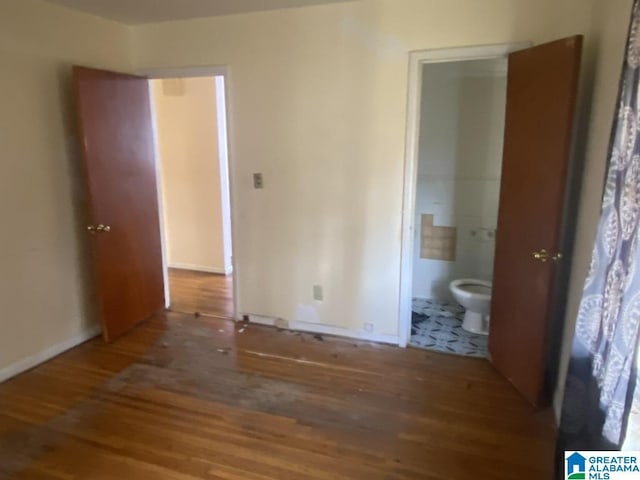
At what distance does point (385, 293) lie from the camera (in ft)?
10.9

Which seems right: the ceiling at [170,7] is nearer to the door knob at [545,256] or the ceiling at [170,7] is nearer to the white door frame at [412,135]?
the white door frame at [412,135]

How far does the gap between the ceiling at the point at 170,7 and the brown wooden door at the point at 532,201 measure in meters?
1.42

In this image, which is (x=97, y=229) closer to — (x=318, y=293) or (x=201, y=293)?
(x=201, y=293)

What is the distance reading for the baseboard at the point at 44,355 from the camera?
9.47 feet

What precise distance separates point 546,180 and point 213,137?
141 inches

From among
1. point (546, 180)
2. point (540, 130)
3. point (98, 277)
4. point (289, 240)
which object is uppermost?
point (540, 130)

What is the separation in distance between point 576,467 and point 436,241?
278cm

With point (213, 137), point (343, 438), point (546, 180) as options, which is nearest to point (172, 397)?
point (343, 438)

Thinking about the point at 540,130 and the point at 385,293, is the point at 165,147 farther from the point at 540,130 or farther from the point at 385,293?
the point at 540,130

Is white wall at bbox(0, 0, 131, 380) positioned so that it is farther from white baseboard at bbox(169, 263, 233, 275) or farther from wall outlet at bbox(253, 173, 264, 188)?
white baseboard at bbox(169, 263, 233, 275)

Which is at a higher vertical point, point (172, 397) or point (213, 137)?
point (213, 137)

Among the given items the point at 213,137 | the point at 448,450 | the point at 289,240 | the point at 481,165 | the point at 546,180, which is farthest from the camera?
the point at 213,137

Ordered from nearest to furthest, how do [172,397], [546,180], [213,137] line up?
[546,180]
[172,397]
[213,137]

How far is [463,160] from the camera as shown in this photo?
412 cm
